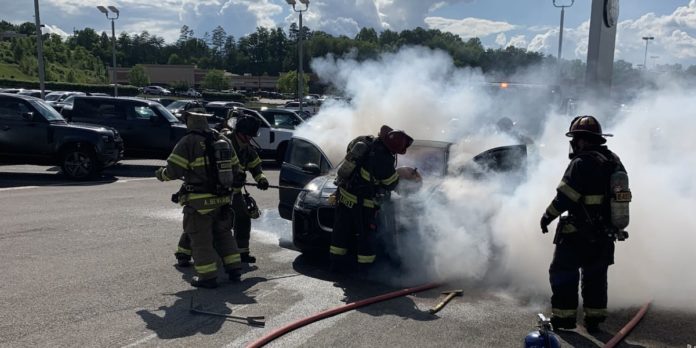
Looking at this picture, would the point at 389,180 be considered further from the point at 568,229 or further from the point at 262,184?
the point at 568,229

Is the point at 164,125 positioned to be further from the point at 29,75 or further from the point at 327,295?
the point at 29,75

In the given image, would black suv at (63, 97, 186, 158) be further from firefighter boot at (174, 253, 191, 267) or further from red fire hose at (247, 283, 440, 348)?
red fire hose at (247, 283, 440, 348)

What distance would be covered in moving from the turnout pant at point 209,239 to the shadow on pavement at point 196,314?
21 centimetres

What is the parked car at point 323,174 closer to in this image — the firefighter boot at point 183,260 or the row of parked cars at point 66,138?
the firefighter boot at point 183,260

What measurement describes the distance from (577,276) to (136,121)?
13.3 m

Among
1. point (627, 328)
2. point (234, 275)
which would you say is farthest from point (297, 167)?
point (627, 328)

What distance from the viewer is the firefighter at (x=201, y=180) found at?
5.70 metres

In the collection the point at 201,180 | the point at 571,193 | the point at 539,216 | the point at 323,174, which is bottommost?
the point at 539,216

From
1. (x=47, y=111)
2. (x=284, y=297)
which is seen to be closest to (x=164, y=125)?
(x=47, y=111)

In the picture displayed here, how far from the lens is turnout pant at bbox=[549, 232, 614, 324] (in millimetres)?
4754

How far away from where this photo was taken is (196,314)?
4980mm

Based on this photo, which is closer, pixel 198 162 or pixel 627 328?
pixel 627 328

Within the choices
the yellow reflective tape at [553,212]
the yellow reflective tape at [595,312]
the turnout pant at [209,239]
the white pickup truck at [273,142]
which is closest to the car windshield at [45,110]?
the white pickup truck at [273,142]

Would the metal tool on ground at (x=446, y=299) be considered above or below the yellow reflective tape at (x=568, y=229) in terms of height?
below
